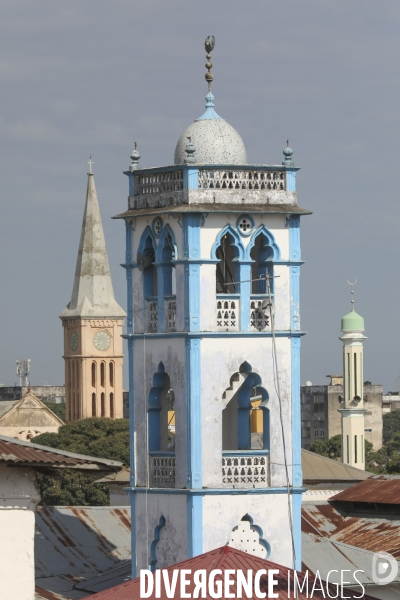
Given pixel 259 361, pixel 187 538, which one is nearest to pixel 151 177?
pixel 259 361

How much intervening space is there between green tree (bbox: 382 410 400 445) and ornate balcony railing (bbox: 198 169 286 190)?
120 metres

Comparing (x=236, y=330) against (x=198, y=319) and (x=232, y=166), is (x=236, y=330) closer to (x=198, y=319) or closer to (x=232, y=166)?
(x=198, y=319)

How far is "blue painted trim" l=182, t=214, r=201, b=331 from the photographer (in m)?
29.0

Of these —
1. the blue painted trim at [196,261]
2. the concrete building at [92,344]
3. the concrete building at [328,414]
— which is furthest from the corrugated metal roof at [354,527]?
the concrete building at [328,414]

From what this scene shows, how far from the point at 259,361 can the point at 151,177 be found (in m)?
3.57

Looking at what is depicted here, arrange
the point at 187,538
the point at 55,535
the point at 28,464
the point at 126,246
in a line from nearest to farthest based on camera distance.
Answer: the point at 28,464
the point at 187,538
the point at 126,246
the point at 55,535

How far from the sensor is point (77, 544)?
34.5 metres

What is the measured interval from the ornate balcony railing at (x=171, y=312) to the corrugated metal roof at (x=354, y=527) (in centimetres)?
681

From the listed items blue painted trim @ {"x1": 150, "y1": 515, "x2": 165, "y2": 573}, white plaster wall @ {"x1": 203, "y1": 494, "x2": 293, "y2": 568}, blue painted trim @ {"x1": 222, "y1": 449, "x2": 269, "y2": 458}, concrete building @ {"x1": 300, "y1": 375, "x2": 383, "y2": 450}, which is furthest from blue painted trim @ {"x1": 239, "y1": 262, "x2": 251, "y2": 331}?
concrete building @ {"x1": 300, "y1": 375, "x2": 383, "y2": 450}

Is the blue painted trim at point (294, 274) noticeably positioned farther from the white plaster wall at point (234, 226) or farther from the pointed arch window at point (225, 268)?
the pointed arch window at point (225, 268)

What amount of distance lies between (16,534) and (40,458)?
0.88 metres

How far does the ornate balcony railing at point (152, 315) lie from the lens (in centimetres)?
3009

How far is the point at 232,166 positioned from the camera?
29469mm

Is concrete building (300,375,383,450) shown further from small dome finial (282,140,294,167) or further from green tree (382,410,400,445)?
small dome finial (282,140,294,167)
